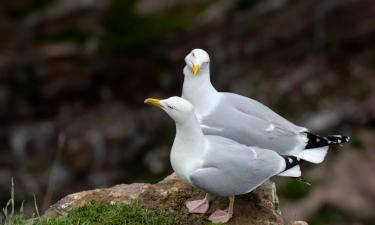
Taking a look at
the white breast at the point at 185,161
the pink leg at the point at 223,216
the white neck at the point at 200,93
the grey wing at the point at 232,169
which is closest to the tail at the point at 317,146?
the grey wing at the point at 232,169

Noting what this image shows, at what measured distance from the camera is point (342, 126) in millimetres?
13852

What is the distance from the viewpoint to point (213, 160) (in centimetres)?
605

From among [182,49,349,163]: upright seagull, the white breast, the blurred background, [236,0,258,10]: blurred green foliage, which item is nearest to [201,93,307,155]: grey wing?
[182,49,349,163]: upright seagull

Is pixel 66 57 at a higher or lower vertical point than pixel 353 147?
higher

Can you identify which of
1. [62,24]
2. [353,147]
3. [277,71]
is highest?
[62,24]

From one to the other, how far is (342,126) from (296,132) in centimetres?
749

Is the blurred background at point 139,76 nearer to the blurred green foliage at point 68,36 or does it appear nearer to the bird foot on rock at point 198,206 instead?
the blurred green foliage at point 68,36

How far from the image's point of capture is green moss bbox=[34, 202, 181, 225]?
6227 millimetres

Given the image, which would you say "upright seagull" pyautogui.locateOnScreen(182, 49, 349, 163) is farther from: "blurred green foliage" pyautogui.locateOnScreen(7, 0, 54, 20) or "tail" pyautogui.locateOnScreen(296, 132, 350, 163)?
"blurred green foliage" pyautogui.locateOnScreen(7, 0, 54, 20)

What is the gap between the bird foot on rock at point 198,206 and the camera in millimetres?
6473

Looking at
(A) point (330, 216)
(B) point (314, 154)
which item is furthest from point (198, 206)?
(A) point (330, 216)

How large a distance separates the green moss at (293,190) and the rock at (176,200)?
16.4ft

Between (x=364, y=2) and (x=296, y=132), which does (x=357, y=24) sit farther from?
(x=296, y=132)

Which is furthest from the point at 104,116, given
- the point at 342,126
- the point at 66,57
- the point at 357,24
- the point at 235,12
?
the point at 357,24
